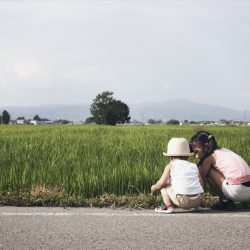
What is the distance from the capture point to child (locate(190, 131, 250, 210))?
16.2ft

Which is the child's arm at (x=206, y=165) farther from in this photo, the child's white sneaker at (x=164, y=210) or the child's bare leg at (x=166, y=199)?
the child's white sneaker at (x=164, y=210)

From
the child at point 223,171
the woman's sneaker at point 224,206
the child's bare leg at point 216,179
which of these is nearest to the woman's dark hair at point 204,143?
the child at point 223,171

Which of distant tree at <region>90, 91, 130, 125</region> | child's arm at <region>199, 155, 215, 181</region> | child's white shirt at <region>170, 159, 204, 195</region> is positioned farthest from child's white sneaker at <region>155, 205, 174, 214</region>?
distant tree at <region>90, 91, 130, 125</region>

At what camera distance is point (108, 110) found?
100 metres

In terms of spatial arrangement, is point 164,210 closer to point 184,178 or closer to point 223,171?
point 184,178

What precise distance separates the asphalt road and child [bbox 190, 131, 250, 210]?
20 centimetres

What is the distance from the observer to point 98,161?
290 inches

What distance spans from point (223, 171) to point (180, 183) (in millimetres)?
583

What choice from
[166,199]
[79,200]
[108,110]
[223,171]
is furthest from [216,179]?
[108,110]

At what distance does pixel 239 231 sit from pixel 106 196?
1728mm

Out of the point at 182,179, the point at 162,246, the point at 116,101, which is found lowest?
the point at 162,246

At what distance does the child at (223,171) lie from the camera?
4.94 meters

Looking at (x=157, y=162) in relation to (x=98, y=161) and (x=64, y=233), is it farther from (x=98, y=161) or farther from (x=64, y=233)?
(x=64, y=233)

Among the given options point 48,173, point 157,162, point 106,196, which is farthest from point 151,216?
point 157,162
